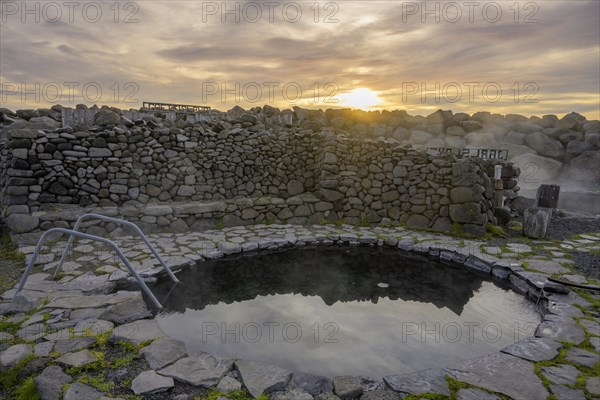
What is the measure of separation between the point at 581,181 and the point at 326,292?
64.1 feet

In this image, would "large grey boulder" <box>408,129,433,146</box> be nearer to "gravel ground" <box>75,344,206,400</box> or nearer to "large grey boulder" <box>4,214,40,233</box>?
"large grey boulder" <box>4,214,40,233</box>

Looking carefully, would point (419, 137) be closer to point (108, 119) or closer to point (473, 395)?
point (108, 119)

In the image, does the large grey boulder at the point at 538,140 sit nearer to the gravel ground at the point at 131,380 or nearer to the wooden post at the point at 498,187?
the wooden post at the point at 498,187

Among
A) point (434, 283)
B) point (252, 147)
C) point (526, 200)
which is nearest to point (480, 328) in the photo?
point (434, 283)

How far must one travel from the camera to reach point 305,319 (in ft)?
17.0

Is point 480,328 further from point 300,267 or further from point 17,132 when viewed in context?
point 17,132

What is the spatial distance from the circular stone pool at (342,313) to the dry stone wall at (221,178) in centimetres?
255

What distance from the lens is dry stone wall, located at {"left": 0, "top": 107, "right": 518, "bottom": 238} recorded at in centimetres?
868

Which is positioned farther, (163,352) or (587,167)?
(587,167)

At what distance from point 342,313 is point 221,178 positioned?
248 inches

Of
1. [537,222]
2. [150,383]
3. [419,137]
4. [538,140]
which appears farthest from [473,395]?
[538,140]

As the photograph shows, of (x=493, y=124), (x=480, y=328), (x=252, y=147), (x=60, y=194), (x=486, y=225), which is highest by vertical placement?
(x=493, y=124)

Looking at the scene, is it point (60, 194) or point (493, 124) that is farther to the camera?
point (493, 124)

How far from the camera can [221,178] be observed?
34.4 ft
